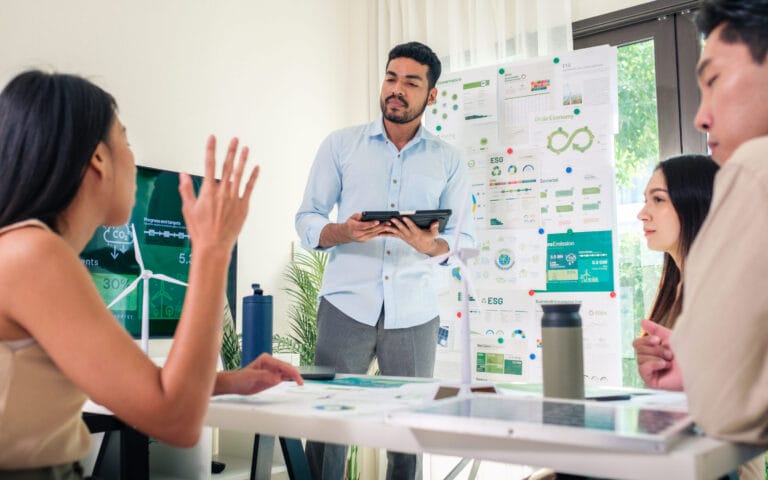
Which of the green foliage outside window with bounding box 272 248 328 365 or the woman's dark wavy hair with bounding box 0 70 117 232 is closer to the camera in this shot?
the woman's dark wavy hair with bounding box 0 70 117 232

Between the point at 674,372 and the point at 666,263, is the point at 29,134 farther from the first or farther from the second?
the point at 666,263

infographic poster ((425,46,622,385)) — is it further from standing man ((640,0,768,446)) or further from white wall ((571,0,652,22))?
standing man ((640,0,768,446))

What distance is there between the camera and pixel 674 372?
1.55m

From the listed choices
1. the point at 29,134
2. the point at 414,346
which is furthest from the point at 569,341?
the point at 414,346

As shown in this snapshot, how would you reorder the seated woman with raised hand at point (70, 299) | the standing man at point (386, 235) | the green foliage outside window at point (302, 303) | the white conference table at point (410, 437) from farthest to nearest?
the green foliage outside window at point (302, 303)
the standing man at point (386, 235)
the seated woman with raised hand at point (70, 299)
the white conference table at point (410, 437)

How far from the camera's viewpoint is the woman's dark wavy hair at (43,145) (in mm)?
1049

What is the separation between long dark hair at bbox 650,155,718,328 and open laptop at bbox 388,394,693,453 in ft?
3.89

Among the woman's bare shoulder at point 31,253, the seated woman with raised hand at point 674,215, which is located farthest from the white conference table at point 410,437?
the seated woman with raised hand at point 674,215

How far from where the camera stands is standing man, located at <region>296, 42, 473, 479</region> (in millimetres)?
2621

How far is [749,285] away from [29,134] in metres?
1.02

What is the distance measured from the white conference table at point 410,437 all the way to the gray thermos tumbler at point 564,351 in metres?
0.24

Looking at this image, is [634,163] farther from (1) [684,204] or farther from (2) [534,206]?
(1) [684,204]

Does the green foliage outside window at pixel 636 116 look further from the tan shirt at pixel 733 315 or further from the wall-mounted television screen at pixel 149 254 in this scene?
the tan shirt at pixel 733 315

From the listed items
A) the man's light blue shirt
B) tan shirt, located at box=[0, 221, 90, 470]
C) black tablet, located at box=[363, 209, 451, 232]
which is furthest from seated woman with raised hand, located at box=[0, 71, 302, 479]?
the man's light blue shirt
